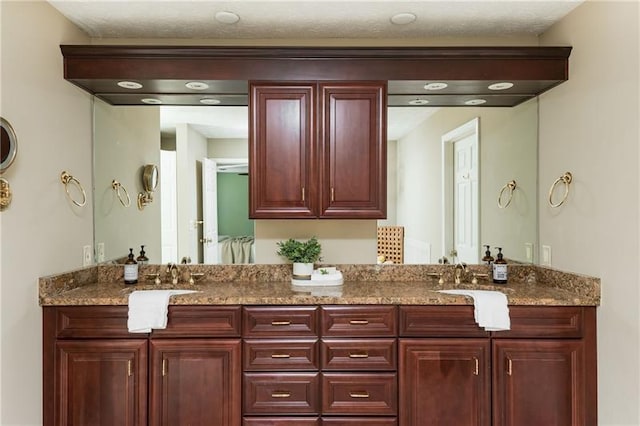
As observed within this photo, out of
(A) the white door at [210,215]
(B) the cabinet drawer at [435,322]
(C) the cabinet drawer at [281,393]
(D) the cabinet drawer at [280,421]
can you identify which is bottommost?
(D) the cabinet drawer at [280,421]

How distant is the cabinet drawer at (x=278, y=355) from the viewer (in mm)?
2084

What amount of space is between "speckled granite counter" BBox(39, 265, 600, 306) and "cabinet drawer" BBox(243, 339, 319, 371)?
0.67 feet

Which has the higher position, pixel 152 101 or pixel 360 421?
pixel 152 101

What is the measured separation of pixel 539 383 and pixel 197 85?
2457mm

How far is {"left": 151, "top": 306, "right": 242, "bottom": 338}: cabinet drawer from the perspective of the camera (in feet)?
6.83

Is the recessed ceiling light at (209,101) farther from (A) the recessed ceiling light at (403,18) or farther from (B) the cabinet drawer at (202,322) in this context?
(B) the cabinet drawer at (202,322)

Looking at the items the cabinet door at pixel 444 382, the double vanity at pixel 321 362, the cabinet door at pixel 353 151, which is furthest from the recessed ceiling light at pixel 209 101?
the cabinet door at pixel 444 382

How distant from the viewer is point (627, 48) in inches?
72.2

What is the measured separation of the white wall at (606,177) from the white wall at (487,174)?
0.76 ft

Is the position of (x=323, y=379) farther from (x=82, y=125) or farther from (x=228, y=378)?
(x=82, y=125)

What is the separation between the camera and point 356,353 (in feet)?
6.86

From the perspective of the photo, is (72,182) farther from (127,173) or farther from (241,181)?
(241,181)

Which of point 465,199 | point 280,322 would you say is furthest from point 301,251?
point 465,199

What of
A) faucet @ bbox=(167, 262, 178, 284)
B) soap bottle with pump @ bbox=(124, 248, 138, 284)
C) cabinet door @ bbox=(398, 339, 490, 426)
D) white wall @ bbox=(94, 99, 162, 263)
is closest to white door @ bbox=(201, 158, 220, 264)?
faucet @ bbox=(167, 262, 178, 284)
